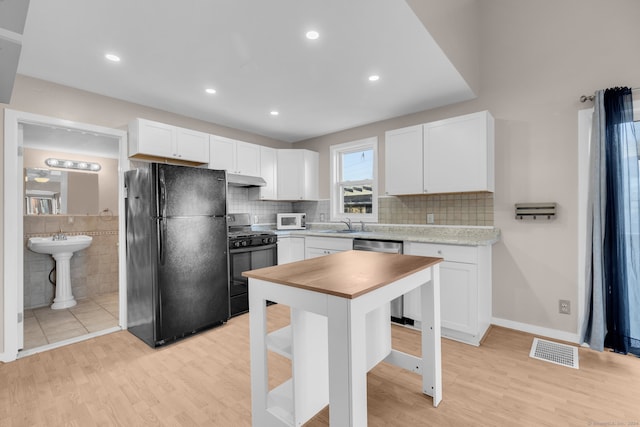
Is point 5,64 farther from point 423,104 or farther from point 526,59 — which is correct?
point 526,59

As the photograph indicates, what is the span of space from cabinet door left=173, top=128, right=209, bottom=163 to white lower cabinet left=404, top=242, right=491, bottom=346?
279 centimetres

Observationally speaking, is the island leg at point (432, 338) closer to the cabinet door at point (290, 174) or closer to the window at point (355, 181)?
the window at point (355, 181)

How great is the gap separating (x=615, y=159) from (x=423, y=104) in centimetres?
178

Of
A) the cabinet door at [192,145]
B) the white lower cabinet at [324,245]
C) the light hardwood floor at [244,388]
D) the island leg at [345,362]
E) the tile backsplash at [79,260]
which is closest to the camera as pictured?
the island leg at [345,362]

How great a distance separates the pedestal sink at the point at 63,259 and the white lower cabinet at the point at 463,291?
437 cm

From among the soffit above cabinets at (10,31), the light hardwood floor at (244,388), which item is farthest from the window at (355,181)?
the soffit above cabinets at (10,31)

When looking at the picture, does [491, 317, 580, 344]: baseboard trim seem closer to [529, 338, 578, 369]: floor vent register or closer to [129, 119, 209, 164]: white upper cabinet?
[529, 338, 578, 369]: floor vent register

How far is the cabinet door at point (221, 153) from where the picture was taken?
3707 millimetres

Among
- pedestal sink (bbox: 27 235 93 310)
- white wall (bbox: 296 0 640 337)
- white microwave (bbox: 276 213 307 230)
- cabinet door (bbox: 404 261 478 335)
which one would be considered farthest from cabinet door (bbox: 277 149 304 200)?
pedestal sink (bbox: 27 235 93 310)

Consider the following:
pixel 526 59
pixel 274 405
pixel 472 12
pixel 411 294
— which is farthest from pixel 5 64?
pixel 526 59

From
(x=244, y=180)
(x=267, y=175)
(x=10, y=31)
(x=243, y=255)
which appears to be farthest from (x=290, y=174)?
(x=10, y=31)

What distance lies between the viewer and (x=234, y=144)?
396 cm

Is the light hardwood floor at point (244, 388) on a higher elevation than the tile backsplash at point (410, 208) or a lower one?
lower

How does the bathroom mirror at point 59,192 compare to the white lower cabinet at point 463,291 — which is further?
the bathroom mirror at point 59,192
